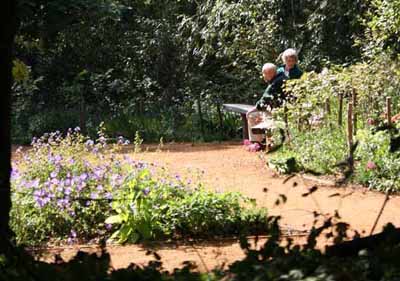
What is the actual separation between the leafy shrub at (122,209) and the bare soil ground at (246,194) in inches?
9.8

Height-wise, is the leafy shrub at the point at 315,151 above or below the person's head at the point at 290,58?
below

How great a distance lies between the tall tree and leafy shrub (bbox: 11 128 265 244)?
298cm

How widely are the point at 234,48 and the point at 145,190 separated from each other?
1299 cm

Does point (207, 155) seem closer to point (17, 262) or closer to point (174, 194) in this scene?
point (174, 194)

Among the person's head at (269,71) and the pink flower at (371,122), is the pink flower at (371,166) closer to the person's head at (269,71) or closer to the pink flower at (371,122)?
the pink flower at (371,122)

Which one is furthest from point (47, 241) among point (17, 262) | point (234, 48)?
Answer: point (234, 48)

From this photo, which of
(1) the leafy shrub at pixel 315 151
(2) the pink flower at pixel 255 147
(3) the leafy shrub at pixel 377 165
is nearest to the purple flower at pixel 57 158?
(1) the leafy shrub at pixel 315 151

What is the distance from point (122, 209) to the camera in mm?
6805

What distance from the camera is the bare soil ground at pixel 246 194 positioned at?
5.93 meters

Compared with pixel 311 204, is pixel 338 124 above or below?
above

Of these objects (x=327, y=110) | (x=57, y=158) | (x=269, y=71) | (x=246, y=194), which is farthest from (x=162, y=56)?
(x=57, y=158)

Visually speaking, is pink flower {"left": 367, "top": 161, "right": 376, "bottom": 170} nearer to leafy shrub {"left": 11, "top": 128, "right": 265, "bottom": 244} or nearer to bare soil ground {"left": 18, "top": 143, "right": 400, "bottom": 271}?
bare soil ground {"left": 18, "top": 143, "right": 400, "bottom": 271}

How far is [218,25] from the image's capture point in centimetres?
1995

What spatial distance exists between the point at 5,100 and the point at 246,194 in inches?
217
